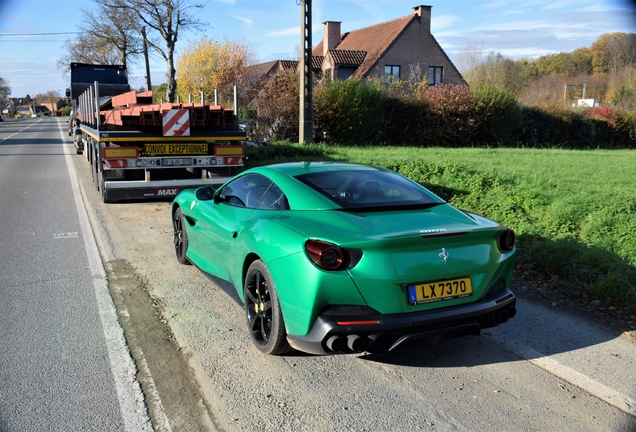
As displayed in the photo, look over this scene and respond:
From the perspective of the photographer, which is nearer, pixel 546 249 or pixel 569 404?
pixel 569 404

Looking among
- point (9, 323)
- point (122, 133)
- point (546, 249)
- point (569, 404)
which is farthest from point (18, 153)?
point (569, 404)

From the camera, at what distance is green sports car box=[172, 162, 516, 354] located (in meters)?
3.33

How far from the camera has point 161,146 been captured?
10.2m

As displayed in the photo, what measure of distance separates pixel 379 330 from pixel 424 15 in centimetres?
4313

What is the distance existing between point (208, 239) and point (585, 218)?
17.5 feet

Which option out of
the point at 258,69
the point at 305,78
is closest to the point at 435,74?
the point at 258,69

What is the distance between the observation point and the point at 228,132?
34.9 ft

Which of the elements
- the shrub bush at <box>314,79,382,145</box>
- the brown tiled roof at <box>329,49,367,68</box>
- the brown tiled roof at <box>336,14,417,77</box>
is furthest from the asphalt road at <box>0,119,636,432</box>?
the brown tiled roof at <box>329,49,367,68</box>

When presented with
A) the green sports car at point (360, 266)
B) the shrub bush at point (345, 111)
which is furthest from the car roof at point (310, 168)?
the shrub bush at point (345, 111)

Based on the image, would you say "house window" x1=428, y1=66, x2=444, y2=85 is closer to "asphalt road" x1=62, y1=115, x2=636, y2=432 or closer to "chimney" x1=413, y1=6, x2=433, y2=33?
"chimney" x1=413, y1=6, x2=433, y2=33

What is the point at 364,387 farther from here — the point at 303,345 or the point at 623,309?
the point at 623,309

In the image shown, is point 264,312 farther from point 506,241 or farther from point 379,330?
point 506,241

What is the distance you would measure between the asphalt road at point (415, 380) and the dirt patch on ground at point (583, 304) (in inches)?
5.5

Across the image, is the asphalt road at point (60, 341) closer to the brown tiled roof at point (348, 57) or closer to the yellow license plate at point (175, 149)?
the yellow license plate at point (175, 149)
